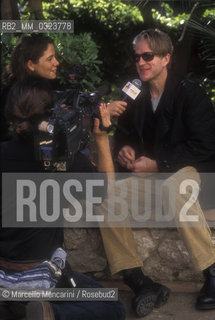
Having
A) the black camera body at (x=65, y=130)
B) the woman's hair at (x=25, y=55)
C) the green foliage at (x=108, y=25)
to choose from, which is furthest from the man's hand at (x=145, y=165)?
the green foliage at (x=108, y=25)

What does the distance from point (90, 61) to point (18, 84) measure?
91.6 inches

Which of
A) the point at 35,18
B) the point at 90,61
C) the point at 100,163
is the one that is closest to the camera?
the point at 100,163

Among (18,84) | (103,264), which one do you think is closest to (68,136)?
(18,84)

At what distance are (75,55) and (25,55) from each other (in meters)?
0.72

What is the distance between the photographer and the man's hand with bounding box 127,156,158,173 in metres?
3.97

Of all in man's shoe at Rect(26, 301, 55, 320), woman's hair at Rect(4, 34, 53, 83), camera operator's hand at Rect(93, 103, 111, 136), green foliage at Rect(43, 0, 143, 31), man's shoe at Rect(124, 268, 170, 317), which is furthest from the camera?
green foliage at Rect(43, 0, 143, 31)

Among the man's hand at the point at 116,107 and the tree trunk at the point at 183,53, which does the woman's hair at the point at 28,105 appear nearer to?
the man's hand at the point at 116,107

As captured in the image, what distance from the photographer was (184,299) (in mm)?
3873

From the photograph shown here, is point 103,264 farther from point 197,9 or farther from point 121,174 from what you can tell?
point 197,9

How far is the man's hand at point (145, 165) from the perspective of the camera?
397cm

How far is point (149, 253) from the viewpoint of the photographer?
4.07m

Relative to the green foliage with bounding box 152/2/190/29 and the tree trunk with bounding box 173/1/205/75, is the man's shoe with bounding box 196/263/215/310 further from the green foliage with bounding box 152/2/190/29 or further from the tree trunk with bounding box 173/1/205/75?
the green foliage with bounding box 152/2/190/29

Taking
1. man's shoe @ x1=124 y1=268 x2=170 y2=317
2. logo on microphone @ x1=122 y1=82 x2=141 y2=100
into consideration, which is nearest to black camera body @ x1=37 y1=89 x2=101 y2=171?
logo on microphone @ x1=122 y1=82 x2=141 y2=100

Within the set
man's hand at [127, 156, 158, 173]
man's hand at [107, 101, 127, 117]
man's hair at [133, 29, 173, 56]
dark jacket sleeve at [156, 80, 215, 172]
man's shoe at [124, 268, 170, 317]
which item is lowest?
man's shoe at [124, 268, 170, 317]
